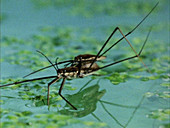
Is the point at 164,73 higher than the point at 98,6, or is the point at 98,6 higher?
the point at 98,6

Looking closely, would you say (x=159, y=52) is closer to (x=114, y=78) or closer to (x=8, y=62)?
(x=114, y=78)

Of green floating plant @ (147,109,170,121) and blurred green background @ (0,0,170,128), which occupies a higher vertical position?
blurred green background @ (0,0,170,128)

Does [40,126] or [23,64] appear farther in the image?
[23,64]

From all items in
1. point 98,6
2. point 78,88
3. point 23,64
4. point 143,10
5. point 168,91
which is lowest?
point 168,91

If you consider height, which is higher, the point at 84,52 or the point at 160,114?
the point at 84,52

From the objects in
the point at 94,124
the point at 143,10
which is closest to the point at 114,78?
the point at 94,124

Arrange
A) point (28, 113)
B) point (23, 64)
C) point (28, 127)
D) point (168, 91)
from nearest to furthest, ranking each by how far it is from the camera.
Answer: point (28, 127) < point (28, 113) < point (168, 91) < point (23, 64)

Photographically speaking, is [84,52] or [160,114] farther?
[84,52]

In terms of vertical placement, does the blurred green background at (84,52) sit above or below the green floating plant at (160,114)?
above
